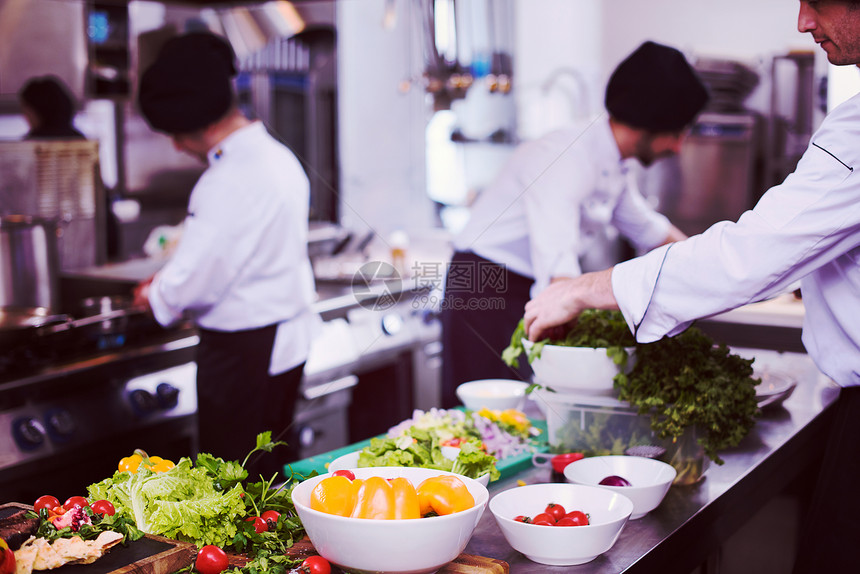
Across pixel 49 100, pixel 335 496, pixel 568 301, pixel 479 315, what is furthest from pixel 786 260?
pixel 49 100

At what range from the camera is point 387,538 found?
1073 mm

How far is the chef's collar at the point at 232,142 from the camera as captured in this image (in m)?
2.47

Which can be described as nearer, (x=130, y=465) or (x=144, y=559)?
(x=144, y=559)

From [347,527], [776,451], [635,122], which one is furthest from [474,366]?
[347,527]

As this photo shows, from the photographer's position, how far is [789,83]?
561cm

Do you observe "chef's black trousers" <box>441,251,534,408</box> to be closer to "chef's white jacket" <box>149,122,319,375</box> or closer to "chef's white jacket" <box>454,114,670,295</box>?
"chef's white jacket" <box>454,114,670,295</box>

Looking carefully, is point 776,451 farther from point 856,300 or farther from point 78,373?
point 78,373

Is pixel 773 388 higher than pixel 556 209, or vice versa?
pixel 556 209

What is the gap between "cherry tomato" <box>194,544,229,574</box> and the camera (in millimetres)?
1101

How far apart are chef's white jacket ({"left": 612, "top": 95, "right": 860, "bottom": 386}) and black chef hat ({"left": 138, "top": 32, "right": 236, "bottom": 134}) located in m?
1.43

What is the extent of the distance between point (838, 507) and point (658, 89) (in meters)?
1.20

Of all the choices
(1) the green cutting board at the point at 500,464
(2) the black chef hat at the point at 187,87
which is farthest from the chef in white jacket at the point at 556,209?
(2) the black chef hat at the point at 187,87

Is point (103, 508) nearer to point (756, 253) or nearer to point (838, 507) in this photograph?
point (756, 253)

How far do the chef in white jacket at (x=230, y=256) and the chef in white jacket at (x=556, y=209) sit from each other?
523 millimetres
